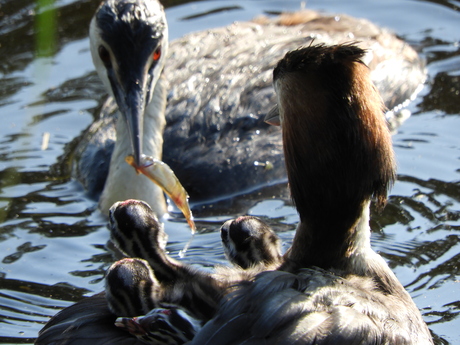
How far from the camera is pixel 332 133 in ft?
13.7

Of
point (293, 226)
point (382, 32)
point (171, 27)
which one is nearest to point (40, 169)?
point (293, 226)

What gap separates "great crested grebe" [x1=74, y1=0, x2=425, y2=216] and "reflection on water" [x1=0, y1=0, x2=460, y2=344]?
0.24 metres

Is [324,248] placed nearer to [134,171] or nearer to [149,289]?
[149,289]

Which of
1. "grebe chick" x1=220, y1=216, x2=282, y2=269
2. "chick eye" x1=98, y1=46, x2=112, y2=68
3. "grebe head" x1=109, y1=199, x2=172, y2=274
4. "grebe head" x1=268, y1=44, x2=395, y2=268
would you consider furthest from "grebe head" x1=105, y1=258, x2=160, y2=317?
"chick eye" x1=98, y1=46, x2=112, y2=68

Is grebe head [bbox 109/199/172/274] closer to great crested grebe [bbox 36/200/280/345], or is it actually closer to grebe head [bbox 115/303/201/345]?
great crested grebe [bbox 36/200/280/345]

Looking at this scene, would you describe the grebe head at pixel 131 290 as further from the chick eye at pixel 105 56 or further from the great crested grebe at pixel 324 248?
the chick eye at pixel 105 56

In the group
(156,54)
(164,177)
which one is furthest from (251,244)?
(156,54)

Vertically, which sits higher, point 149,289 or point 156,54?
point 156,54

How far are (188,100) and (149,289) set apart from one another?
3.59 meters

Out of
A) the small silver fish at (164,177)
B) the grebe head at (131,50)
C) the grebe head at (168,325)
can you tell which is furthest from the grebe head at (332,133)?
the grebe head at (131,50)

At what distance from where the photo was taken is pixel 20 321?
5484 millimetres

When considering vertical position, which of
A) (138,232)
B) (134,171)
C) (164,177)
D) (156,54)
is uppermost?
(156,54)

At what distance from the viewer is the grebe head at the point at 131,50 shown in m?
6.34

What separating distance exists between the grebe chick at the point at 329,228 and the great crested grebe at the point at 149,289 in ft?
0.40
